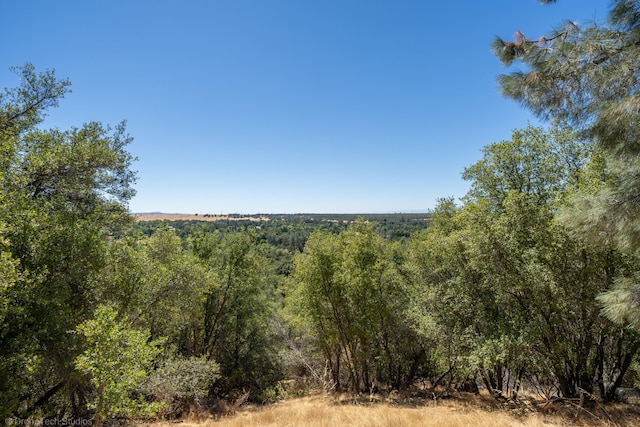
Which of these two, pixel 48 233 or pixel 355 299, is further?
pixel 355 299

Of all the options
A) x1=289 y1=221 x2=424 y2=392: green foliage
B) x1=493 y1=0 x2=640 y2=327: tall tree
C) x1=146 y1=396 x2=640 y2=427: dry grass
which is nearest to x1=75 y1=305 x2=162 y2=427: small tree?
x1=146 y1=396 x2=640 y2=427: dry grass

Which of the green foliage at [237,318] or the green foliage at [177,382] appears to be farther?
the green foliage at [237,318]

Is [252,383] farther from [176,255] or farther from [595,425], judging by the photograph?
[595,425]

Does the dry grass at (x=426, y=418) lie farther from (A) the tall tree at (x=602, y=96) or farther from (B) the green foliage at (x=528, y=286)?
(A) the tall tree at (x=602, y=96)

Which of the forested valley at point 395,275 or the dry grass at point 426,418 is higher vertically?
the forested valley at point 395,275

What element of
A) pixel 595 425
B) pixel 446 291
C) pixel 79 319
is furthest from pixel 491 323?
pixel 79 319

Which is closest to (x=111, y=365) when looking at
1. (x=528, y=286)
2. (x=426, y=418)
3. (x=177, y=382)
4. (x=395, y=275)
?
(x=177, y=382)

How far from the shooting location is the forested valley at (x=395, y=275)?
17.6ft

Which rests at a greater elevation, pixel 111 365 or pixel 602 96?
pixel 602 96

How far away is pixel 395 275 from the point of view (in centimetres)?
1611

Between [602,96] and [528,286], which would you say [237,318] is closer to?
[528,286]

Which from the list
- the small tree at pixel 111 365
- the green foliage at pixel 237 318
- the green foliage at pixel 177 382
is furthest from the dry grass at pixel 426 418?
the green foliage at pixel 237 318

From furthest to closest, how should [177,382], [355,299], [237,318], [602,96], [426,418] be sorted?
[237,318], [355,299], [177,382], [426,418], [602,96]

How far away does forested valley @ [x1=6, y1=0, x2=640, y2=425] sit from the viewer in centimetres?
538
